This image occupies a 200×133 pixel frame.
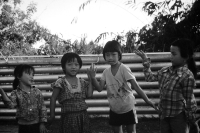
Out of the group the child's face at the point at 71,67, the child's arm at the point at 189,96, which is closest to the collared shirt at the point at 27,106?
the child's face at the point at 71,67

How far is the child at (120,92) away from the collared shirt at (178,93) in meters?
0.31

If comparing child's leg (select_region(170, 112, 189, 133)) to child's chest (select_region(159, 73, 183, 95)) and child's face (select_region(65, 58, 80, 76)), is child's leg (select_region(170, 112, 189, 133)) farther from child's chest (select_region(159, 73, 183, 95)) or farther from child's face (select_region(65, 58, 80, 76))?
child's face (select_region(65, 58, 80, 76))

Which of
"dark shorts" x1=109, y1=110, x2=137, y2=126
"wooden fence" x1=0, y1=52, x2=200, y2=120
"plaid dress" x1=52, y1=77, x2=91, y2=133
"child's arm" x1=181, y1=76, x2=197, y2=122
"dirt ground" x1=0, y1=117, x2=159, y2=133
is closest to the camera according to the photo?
"child's arm" x1=181, y1=76, x2=197, y2=122

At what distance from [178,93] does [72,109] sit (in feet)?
4.13

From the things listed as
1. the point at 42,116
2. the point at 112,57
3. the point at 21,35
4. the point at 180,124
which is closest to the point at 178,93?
the point at 180,124

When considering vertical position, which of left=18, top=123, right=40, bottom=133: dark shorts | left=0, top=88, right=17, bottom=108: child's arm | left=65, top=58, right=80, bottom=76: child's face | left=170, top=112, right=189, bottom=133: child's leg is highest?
left=65, top=58, right=80, bottom=76: child's face

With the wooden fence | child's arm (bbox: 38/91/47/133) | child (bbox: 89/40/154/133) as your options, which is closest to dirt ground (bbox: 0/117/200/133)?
the wooden fence

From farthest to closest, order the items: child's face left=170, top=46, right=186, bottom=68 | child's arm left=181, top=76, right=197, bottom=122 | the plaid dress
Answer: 1. the plaid dress
2. child's face left=170, top=46, right=186, bottom=68
3. child's arm left=181, top=76, right=197, bottom=122

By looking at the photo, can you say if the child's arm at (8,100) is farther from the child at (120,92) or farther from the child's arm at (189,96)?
the child's arm at (189,96)

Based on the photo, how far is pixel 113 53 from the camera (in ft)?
9.31

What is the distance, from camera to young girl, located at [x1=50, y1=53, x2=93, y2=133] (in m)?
2.65

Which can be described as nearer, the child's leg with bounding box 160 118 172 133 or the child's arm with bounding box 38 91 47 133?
the child's leg with bounding box 160 118 172 133

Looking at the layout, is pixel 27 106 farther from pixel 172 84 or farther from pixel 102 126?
pixel 172 84

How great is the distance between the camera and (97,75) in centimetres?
409
